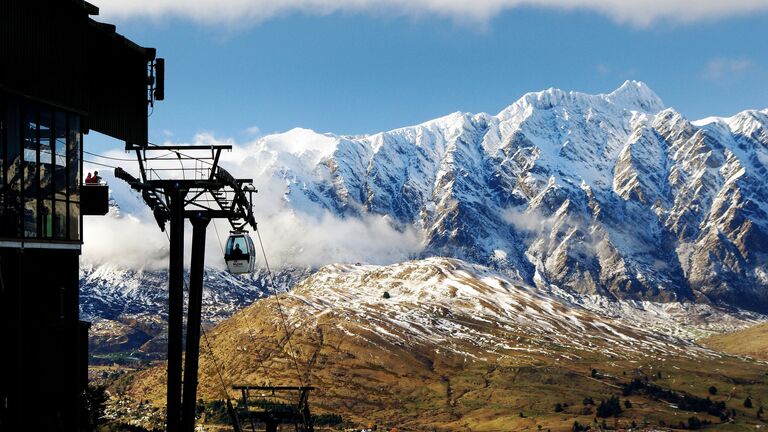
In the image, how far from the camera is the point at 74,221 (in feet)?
130

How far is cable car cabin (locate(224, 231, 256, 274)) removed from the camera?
133 feet

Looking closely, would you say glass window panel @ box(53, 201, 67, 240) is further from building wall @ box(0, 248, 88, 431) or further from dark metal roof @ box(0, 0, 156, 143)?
dark metal roof @ box(0, 0, 156, 143)

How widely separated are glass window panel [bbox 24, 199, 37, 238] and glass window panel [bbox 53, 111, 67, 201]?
1505 mm

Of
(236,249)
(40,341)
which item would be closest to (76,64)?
(236,249)

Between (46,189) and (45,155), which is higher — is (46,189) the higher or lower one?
the lower one

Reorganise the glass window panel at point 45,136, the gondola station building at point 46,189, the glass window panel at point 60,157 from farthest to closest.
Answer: the glass window panel at point 60,157 → the glass window panel at point 45,136 → the gondola station building at point 46,189

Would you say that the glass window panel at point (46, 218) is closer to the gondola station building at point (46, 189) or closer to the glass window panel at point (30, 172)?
the gondola station building at point (46, 189)

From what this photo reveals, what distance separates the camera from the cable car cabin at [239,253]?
40.7m

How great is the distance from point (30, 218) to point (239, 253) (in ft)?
30.0

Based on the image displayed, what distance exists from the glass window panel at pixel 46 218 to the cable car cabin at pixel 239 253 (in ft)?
24.4

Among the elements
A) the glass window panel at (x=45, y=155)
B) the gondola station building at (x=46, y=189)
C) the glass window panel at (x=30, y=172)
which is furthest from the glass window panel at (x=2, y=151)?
the glass window panel at (x=45, y=155)

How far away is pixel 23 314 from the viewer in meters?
37.7

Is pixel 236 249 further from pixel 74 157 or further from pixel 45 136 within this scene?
pixel 45 136

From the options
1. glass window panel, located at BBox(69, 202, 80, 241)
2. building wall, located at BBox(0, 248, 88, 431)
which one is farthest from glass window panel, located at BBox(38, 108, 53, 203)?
building wall, located at BBox(0, 248, 88, 431)
